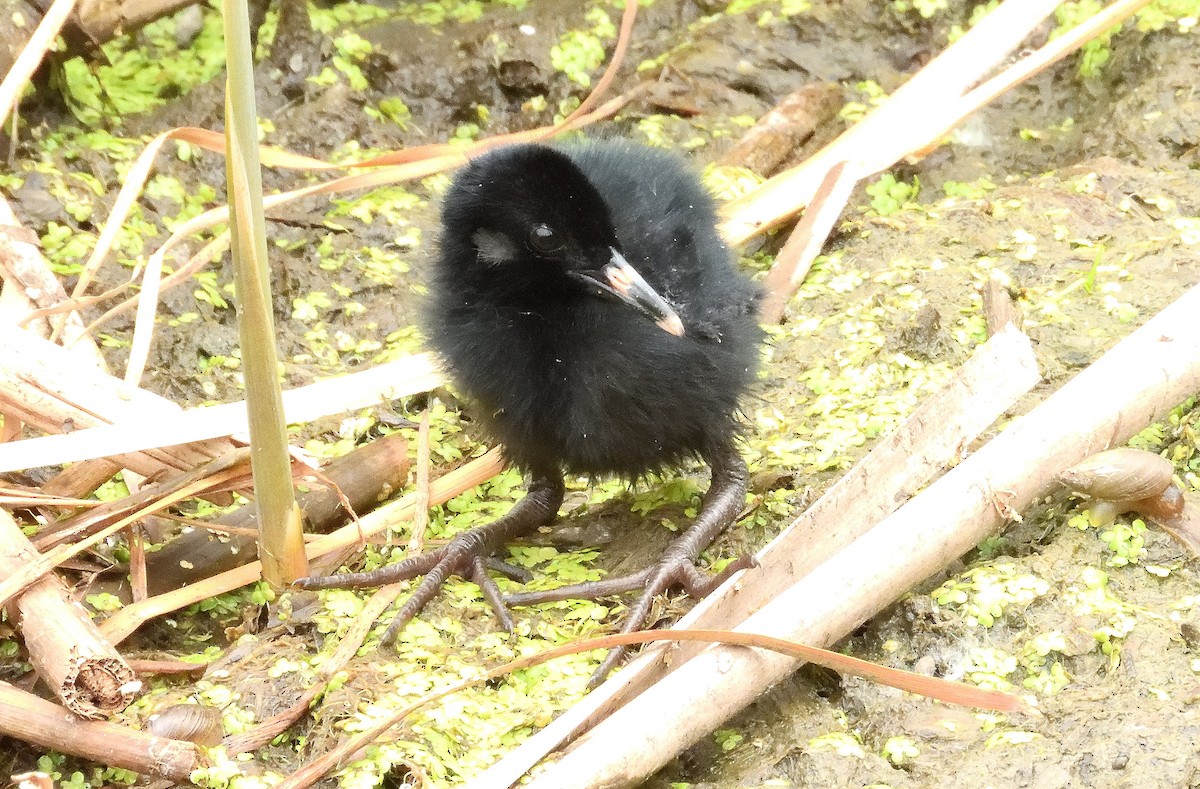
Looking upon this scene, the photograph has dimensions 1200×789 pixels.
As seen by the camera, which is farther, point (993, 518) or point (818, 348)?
point (818, 348)

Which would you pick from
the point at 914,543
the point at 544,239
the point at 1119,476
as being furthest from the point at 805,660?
the point at 544,239

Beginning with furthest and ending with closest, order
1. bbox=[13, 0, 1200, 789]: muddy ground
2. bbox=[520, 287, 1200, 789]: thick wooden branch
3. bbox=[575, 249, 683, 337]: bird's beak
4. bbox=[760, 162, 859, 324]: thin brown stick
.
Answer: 1. bbox=[760, 162, 859, 324]: thin brown stick
2. bbox=[575, 249, 683, 337]: bird's beak
3. bbox=[13, 0, 1200, 789]: muddy ground
4. bbox=[520, 287, 1200, 789]: thick wooden branch

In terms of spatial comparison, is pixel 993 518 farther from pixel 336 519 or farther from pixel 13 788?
pixel 13 788

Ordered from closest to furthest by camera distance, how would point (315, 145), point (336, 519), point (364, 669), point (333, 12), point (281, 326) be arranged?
point (364, 669) < point (336, 519) < point (281, 326) < point (315, 145) < point (333, 12)

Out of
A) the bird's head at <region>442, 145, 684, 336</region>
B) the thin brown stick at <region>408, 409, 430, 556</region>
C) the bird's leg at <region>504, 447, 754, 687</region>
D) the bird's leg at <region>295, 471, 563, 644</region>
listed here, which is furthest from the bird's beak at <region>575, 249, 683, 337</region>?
the thin brown stick at <region>408, 409, 430, 556</region>

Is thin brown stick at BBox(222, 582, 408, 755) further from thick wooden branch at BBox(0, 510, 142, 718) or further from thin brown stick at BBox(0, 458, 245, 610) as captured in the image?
thin brown stick at BBox(0, 458, 245, 610)

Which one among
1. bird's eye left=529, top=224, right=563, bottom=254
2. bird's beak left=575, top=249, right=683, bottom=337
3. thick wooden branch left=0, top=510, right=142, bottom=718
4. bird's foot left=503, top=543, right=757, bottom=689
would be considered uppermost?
bird's eye left=529, top=224, right=563, bottom=254

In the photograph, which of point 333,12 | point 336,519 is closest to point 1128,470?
point 336,519

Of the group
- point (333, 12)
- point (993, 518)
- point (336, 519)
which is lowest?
point (336, 519)
